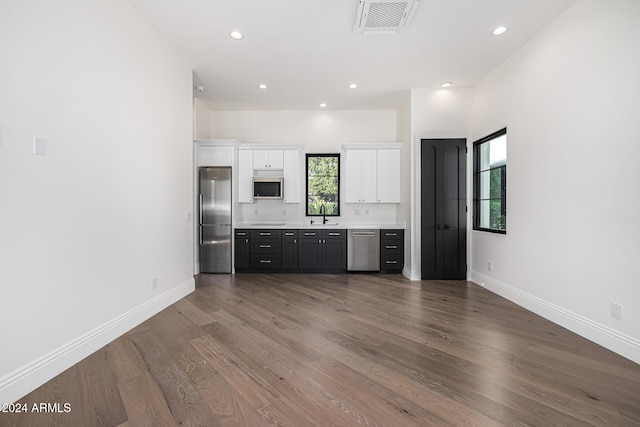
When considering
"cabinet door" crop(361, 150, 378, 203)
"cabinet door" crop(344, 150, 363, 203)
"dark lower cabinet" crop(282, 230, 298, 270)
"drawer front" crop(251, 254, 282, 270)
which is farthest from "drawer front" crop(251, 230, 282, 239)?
"cabinet door" crop(361, 150, 378, 203)

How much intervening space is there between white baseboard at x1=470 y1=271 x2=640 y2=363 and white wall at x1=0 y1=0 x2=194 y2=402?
166 inches

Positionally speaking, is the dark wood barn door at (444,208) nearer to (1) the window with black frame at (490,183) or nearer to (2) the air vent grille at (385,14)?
(1) the window with black frame at (490,183)

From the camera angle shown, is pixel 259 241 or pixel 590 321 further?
pixel 259 241

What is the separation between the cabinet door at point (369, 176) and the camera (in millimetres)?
5062

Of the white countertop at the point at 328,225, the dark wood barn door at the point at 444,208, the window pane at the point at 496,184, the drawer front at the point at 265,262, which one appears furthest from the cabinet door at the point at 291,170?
the window pane at the point at 496,184

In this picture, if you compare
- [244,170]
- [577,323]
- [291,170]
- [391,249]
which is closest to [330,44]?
[291,170]

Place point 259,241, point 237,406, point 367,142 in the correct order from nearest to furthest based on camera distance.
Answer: point 237,406
point 259,241
point 367,142

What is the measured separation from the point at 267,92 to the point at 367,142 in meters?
2.11

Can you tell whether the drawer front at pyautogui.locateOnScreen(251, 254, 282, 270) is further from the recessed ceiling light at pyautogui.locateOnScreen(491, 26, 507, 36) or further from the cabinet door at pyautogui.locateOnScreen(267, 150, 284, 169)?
the recessed ceiling light at pyautogui.locateOnScreen(491, 26, 507, 36)

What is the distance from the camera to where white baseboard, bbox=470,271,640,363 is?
6.86 ft

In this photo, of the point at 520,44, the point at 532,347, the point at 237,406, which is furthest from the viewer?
the point at 520,44

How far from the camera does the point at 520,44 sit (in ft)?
10.4

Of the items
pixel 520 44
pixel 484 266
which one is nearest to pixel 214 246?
pixel 484 266

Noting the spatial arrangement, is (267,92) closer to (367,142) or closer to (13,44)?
(367,142)
